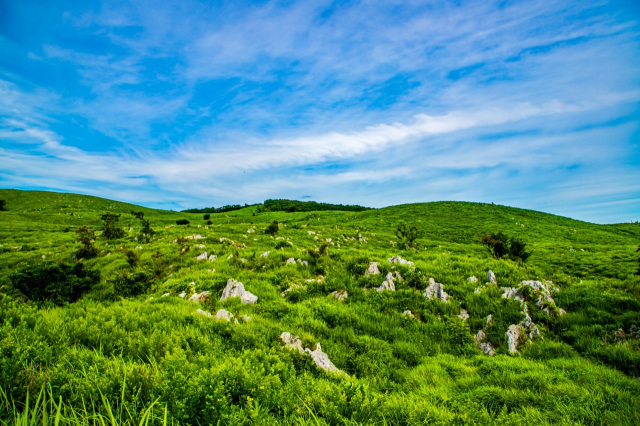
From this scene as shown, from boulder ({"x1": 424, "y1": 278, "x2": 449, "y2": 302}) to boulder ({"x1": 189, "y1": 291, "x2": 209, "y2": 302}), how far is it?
6.99m

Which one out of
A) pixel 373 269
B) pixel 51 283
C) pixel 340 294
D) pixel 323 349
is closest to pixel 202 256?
pixel 51 283

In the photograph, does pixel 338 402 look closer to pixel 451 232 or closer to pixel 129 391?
pixel 129 391

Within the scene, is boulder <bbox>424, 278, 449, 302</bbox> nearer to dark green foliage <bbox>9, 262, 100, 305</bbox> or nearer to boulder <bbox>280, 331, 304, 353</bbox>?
boulder <bbox>280, 331, 304, 353</bbox>

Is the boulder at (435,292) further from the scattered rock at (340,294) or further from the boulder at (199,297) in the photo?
the boulder at (199,297)

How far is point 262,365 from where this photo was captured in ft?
14.3

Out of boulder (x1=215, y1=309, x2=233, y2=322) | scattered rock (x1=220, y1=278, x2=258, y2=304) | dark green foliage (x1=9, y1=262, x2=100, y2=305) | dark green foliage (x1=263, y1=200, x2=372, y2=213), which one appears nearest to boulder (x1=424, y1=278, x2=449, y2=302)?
scattered rock (x1=220, y1=278, x2=258, y2=304)

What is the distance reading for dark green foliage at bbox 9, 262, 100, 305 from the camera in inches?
352

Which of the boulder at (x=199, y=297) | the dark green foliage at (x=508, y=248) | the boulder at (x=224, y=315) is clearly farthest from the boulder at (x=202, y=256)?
the dark green foliage at (x=508, y=248)

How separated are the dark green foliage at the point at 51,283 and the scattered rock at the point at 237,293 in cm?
556

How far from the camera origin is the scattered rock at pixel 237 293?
795 cm

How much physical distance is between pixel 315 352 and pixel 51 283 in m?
10.4

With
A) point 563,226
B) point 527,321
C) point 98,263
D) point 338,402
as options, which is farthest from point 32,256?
point 563,226

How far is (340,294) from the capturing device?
8695 mm

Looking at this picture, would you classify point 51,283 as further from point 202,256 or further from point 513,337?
point 513,337
